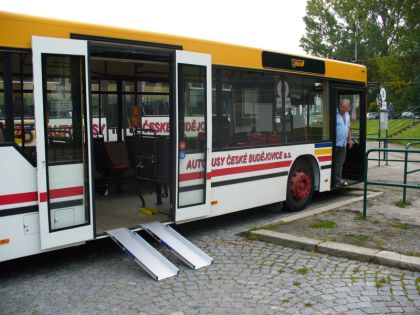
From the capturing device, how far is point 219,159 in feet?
21.8

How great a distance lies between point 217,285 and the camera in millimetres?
4859

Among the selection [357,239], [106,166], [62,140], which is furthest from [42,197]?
[357,239]

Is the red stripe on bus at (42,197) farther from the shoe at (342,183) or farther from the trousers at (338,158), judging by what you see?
the shoe at (342,183)

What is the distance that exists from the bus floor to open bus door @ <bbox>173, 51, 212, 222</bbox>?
40 cm

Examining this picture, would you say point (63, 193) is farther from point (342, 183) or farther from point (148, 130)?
point (342, 183)

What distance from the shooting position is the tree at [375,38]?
33.2 meters

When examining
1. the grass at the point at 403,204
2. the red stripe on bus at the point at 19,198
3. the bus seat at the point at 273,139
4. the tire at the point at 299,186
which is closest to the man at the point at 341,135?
the tire at the point at 299,186

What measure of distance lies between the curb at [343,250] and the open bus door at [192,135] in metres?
0.95

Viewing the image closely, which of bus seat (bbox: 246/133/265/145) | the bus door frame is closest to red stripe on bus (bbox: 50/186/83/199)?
bus seat (bbox: 246/133/265/145)

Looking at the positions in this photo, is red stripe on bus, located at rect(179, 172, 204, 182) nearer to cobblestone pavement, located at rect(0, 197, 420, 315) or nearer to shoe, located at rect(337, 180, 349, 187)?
cobblestone pavement, located at rect(0, 197, 420, 315)

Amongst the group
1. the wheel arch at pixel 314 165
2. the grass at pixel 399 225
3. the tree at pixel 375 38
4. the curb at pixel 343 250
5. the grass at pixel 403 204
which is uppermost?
the tree at pixel 375 38

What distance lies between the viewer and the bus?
474cm

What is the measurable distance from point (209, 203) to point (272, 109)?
205 centimetres

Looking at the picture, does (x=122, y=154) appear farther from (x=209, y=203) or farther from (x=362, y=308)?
(x=362, y=308)
